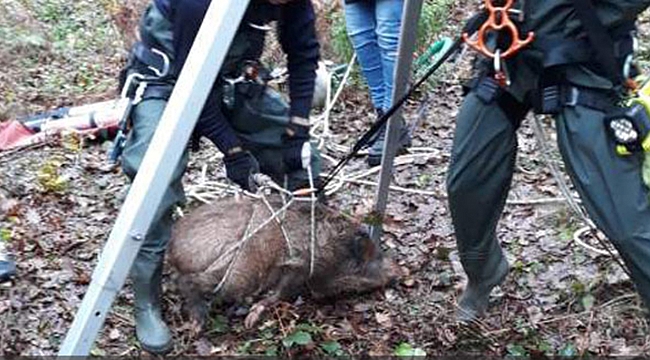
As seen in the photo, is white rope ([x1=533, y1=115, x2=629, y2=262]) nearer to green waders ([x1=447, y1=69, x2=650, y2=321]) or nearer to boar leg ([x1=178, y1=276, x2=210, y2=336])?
green waders ([x1=447, y1=69, x2=650, y2=321])

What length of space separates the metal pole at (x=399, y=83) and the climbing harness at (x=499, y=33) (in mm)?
565

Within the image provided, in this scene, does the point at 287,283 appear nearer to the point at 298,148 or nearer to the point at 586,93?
the point at 298,148

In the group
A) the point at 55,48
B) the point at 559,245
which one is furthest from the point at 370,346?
the point at 55,48

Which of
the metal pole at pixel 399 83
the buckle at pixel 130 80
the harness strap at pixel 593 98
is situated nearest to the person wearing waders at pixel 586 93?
the harness strap at pixel 593 98

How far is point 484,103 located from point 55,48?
6.77 metres

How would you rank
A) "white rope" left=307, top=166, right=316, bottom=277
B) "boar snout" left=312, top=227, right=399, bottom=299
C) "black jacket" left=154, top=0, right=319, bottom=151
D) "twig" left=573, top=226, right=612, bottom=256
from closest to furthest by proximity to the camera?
"black jacket" left=154, top=0, right=319, bottom=151
"white rope" left=307, top=166, right=316, bottom=277
"boar snout" left=312, top=227, right=399, bottom=299
"twig" left=573, top=226, right=612, bottom=256

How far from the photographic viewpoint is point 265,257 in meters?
4.48

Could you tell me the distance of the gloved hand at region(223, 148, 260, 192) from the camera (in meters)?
4.34

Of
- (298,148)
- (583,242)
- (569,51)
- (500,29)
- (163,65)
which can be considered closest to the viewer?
(569,51)

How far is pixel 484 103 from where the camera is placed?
12.2ft

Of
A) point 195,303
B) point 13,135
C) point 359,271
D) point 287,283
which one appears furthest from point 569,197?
point 13,135

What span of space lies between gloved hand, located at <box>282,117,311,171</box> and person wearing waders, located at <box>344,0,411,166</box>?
4.20ft

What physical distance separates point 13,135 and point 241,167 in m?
3.17

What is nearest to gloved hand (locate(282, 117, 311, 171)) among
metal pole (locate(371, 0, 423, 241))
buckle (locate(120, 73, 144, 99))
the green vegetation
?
metal pole (locate(371, 0, 423, 241))
